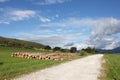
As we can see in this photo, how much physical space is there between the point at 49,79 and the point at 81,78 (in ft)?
8.08

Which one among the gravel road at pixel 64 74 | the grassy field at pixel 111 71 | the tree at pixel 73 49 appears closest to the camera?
the gravel road at pixel 64 74

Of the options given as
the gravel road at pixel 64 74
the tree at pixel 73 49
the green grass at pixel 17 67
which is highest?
the tree at pixel 73 49

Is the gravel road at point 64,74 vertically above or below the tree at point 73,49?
below

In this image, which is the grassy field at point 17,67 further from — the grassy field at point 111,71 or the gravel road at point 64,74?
the grassy field at point 111,71

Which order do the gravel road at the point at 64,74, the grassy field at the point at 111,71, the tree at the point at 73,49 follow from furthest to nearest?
the tree at the point at 73,49, the grassy field at the point at 111,71, the gravel road at the point at 64,74

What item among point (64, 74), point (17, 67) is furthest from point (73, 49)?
point (64, 74)

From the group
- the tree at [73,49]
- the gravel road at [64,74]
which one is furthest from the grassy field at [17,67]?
the tree at [73,49]

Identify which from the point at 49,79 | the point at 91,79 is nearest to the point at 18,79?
the point at 49,79

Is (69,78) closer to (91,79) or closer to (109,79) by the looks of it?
(91,79)

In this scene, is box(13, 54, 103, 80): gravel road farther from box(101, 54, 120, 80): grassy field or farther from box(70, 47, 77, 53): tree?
box(70, 47, 77, 53): tree

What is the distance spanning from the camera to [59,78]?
20484 mm


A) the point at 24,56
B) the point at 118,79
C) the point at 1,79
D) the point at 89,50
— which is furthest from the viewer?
the point at 89,50

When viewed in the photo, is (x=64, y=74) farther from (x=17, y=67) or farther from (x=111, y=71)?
(x=17, y=67)

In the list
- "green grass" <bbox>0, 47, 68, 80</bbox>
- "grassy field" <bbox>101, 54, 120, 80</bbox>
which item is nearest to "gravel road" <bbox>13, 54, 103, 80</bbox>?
"grassy field" <bbox>101, 54, 120, 80</bbox>
